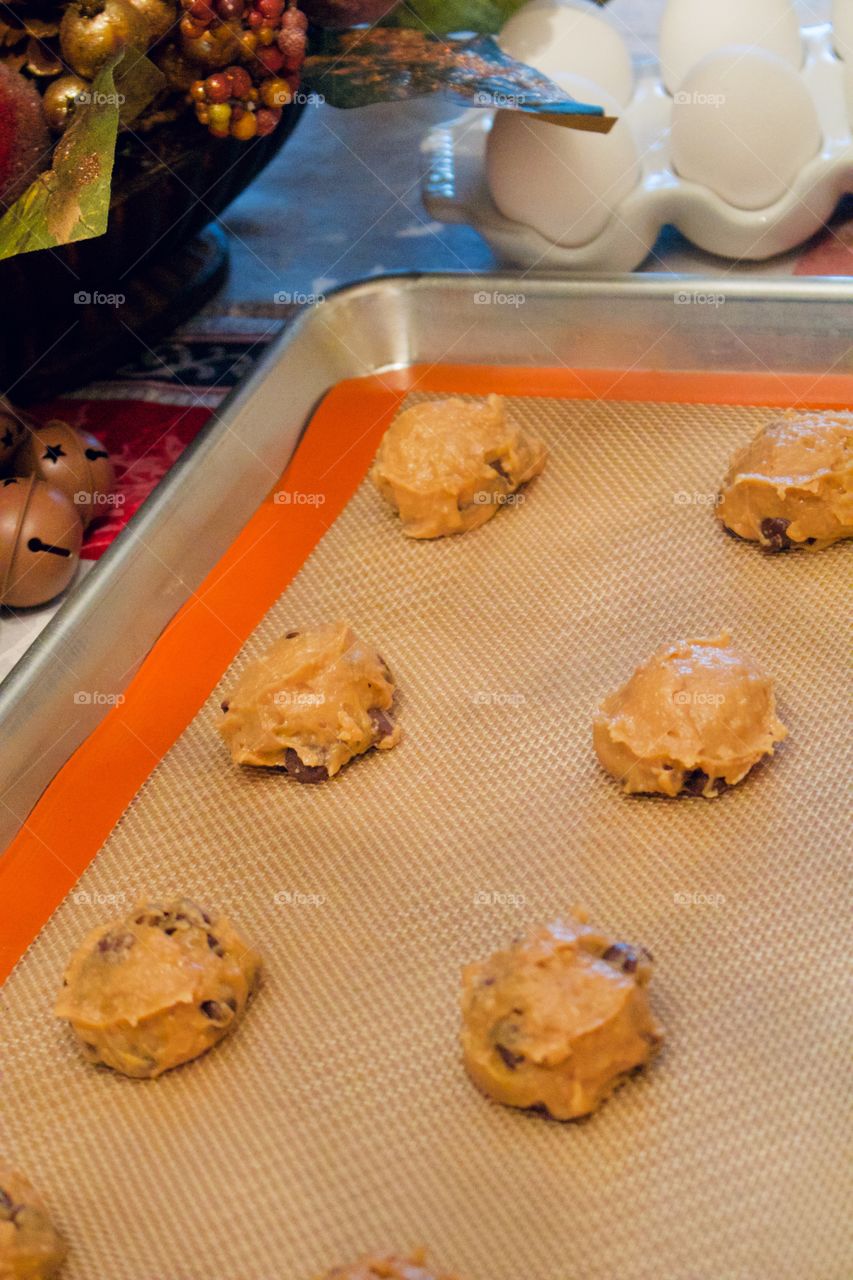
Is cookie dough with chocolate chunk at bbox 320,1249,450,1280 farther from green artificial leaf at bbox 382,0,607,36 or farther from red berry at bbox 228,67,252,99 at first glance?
green artificial leaf at bbox 382,0,607,36

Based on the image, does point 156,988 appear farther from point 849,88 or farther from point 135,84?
point 849,88

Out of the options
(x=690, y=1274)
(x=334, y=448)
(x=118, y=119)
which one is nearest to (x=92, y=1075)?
(x=690, y=1274)

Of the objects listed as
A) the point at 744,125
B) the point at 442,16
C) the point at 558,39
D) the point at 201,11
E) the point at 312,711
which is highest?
the point at 201,11

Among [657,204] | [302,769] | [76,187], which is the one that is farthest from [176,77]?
[302,769]

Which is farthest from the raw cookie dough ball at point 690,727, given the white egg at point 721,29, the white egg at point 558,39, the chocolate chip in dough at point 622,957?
the white egg at point 721,29

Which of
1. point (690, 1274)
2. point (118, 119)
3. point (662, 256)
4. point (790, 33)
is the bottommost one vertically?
point (690, 1274)

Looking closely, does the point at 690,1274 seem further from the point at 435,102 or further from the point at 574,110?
the point at 435,102
